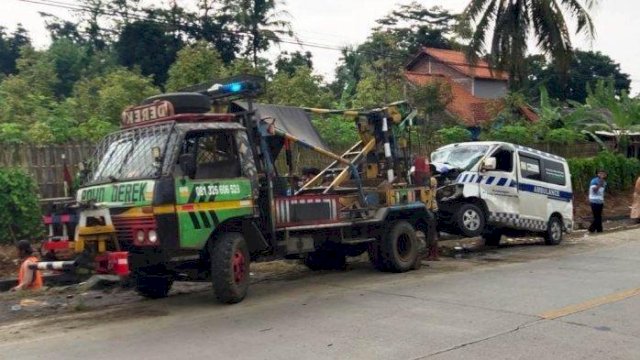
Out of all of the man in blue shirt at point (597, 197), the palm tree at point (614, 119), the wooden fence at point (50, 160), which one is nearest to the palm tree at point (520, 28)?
the palm tree at point (614, 119)

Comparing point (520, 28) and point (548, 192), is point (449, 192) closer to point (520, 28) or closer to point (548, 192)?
point (548, 192)

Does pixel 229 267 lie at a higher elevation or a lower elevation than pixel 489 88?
lower

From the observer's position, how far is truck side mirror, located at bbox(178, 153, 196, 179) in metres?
7.95

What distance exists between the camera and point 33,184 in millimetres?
11688

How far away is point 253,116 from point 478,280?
160 inches

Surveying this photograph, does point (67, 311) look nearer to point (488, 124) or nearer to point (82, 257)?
point (82, 257)

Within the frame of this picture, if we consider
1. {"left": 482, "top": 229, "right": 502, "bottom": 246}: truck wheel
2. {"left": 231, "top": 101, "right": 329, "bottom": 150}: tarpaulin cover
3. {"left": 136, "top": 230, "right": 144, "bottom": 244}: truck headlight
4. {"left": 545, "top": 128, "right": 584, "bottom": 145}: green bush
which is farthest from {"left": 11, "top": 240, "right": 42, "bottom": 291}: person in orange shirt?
{"left": 545, "top": 128, "right": 584, "bottom": 145}: green bush

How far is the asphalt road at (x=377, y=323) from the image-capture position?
629cm

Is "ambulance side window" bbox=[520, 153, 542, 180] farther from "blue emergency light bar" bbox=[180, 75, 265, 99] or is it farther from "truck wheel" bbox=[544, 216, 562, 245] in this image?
"blue emergency light bar" bbox=[180, 75, 265, 99]

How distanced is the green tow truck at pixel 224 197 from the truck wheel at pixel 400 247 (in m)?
0.02

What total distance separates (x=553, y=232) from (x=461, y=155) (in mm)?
3069

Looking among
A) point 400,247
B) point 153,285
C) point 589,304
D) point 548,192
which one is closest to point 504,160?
point 548,192

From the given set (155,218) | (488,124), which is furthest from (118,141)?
(488,124)

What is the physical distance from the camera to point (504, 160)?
1445 cm
